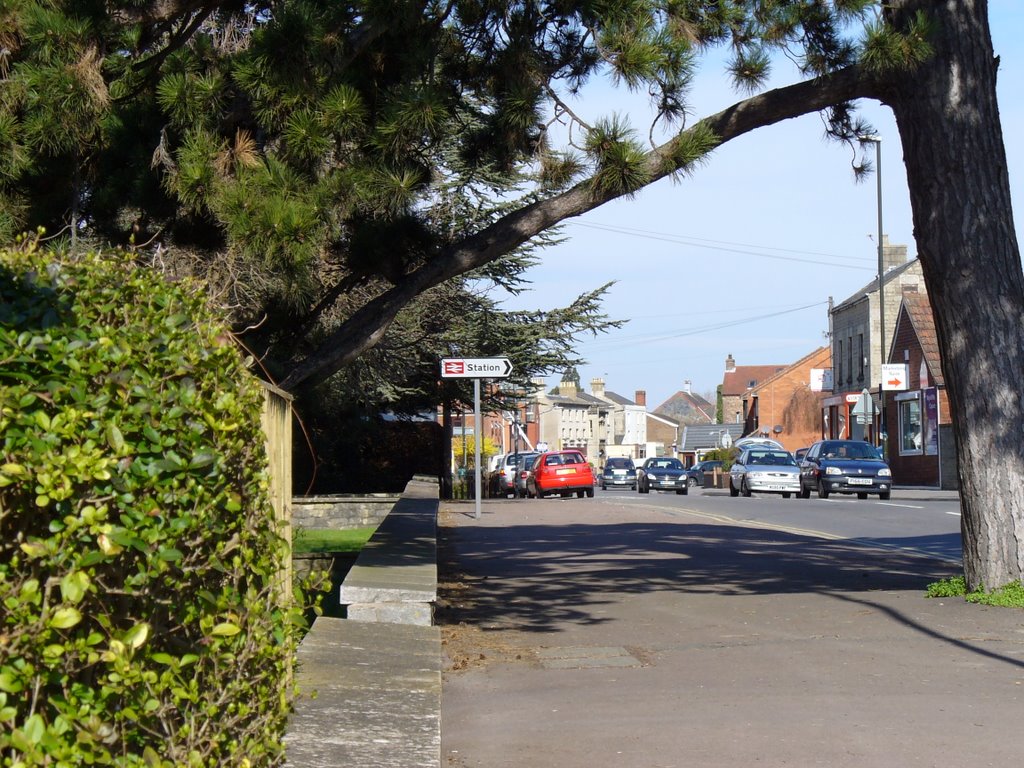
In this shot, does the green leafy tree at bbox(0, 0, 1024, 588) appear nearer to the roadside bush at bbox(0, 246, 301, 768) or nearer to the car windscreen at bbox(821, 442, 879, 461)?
the roadside bush at bbox(0, 246, 301, 768)

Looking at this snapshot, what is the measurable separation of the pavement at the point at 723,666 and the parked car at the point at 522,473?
31125 millimetres

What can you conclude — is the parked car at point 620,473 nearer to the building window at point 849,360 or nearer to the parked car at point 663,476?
the parked car at point 663,476

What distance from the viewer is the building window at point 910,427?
49969mm

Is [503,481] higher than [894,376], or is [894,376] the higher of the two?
[894,376]

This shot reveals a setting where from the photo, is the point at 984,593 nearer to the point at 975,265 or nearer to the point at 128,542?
the point at 975,265

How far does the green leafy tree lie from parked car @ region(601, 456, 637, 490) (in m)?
48.6

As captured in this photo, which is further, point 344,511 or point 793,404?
point 793,404

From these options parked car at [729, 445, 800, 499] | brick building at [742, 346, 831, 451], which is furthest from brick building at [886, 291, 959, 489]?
brick building at [742, 346, 831, 451]

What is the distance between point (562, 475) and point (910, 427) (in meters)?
17.8

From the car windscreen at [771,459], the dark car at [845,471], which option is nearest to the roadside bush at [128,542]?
the dark car at [845,471]

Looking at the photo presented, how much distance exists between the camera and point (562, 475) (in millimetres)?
41031

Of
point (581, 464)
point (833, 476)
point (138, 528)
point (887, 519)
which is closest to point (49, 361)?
point (138, 528)

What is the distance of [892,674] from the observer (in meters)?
7.18

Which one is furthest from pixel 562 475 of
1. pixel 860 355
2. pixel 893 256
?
pixel 893 256
